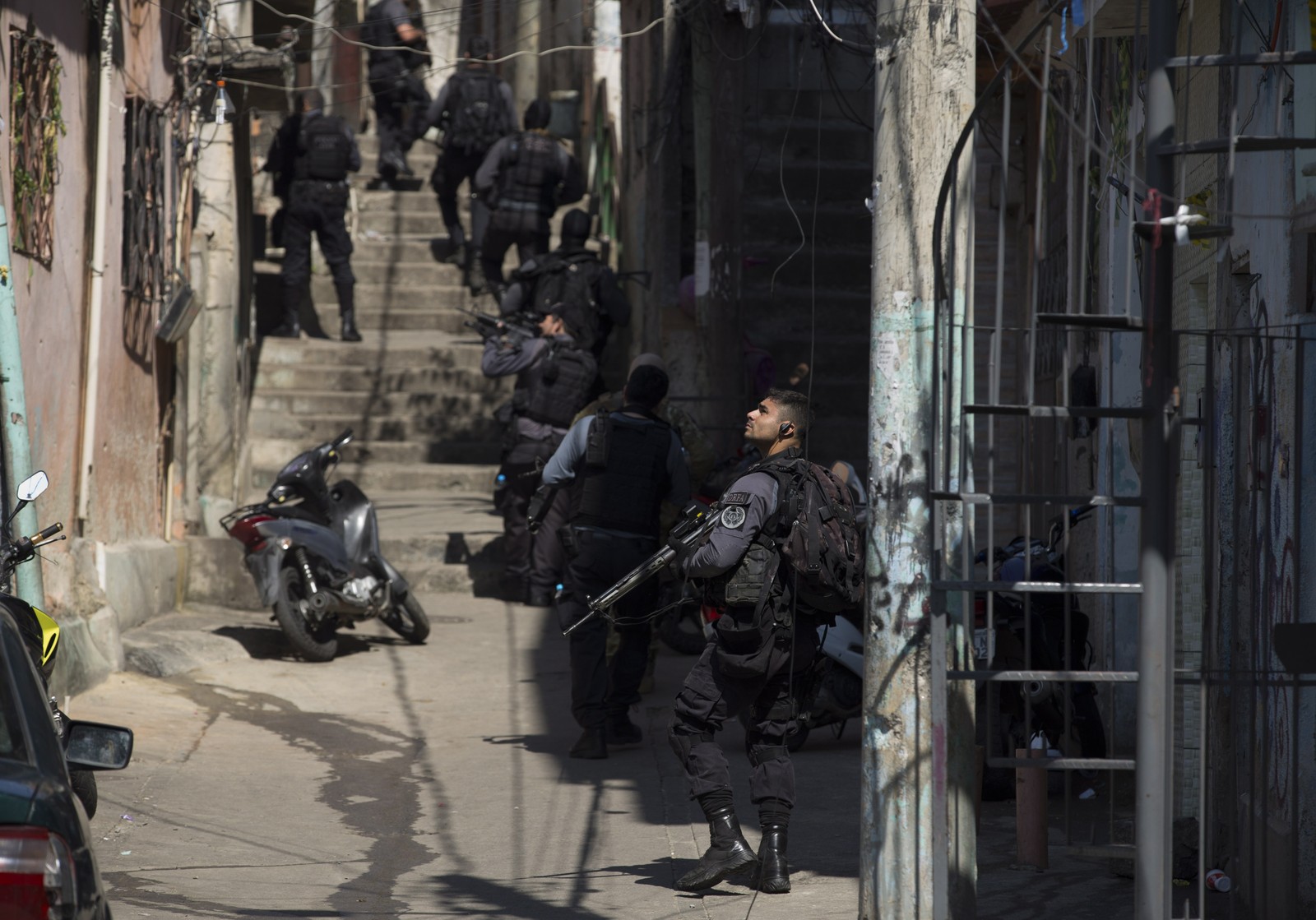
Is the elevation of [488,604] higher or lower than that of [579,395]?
lower

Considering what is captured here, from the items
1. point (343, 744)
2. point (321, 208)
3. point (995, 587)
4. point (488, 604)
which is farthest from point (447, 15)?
point (995, 587)

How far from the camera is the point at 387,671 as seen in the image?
10.2m

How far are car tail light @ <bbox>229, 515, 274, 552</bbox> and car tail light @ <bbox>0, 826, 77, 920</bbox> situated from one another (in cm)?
705

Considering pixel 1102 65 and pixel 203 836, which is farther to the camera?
pixel 1102 65

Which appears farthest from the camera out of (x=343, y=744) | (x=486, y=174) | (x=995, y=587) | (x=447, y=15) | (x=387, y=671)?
(x=447, y=15)

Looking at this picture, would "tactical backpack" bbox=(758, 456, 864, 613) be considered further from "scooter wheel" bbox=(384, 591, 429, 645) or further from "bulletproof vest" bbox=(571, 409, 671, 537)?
"scooter wheel" bbox=(384, 591, 429, 645)

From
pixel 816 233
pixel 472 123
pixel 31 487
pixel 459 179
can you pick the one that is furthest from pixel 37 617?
pixel 459 179

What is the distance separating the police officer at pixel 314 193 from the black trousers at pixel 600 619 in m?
8.20

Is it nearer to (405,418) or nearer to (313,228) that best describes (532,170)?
(313,228)

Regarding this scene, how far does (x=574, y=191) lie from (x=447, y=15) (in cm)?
1282

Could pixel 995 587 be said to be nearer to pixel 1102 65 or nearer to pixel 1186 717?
pixel 1186 717

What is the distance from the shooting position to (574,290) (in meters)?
12.7

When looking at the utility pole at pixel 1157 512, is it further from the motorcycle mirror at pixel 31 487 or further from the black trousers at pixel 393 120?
the black trousers at pixel 393 120

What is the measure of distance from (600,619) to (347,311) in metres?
8.59
